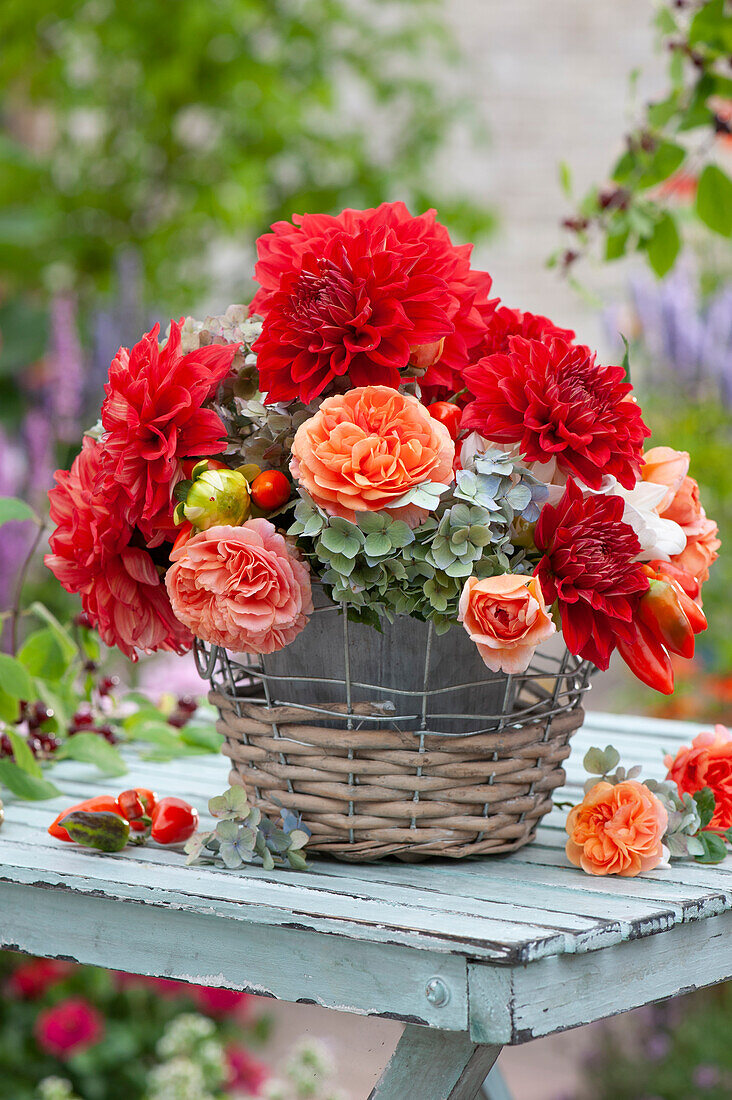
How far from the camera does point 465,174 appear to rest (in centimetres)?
383

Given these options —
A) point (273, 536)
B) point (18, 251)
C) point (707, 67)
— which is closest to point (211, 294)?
point (18, 251)

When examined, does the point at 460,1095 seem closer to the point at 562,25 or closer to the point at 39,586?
the point at 39,586

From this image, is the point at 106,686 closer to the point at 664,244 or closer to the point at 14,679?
the point at 14,679

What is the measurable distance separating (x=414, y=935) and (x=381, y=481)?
223 mm

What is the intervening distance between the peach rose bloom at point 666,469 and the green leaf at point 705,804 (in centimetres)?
18

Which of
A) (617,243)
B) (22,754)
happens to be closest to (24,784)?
(22,754)

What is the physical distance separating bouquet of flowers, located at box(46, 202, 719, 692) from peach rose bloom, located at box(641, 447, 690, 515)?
1.0 inches

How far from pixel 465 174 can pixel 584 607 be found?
3443 mm

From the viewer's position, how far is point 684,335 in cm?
221

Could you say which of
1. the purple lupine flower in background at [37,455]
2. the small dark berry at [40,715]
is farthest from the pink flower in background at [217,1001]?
the small dark berry at [40,715]

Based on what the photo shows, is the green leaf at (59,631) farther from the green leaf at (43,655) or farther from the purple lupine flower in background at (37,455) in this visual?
the purple lupine flower in background at (37,455)

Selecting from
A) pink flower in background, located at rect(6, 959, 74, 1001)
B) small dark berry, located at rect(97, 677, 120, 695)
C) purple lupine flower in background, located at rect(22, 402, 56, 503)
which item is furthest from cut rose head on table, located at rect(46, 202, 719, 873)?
purple lupine flower in background, located at rect(22, 402, 56, 503)

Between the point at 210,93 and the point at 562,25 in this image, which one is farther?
the point at 562,25

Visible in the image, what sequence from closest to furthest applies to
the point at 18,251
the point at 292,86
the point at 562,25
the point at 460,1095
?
the point at 460,1095
the point at 292,86
the point at 18,251
the point at 562,25
